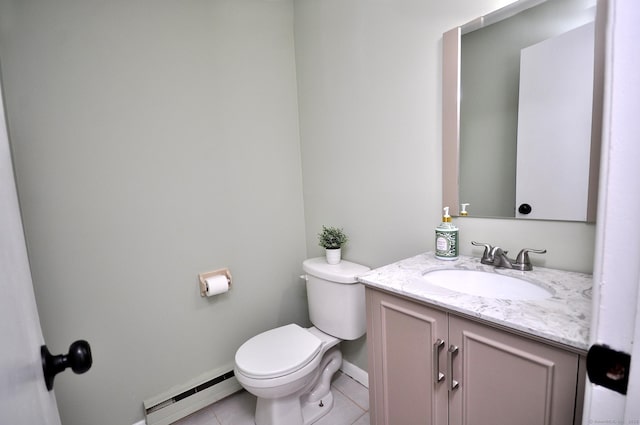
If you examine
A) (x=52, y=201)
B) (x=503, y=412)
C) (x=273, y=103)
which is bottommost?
(x=503, y=412)

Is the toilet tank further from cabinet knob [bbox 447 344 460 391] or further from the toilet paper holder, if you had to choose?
cabinet knob [bbox 447 344 460 391]

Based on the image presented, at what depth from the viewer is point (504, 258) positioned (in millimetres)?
1048

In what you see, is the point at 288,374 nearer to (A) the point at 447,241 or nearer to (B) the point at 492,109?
(A) the point at 447,241

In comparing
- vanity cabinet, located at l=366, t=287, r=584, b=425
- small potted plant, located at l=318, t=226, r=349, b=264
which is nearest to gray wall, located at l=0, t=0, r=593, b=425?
small potted plant, located at l=318, t=226, r=349, b=264

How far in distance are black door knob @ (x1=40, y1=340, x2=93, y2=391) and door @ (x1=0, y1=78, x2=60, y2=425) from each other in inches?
0.8

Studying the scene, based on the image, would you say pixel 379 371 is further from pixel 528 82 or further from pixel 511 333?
pixel 528 82

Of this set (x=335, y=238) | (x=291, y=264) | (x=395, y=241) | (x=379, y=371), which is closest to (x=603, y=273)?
(x=379, y=371)

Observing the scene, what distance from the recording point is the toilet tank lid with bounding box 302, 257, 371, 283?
1.47 m

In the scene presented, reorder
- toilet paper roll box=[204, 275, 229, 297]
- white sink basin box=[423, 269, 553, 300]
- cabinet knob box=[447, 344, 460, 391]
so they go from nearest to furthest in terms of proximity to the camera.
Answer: cabinet knob box=[447, 344, 460, 391], white sink basin box=[423, 269, 553, 300], toilet paper roll box=[204, 275, 229, 297]

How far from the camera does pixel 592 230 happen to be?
3.01ft

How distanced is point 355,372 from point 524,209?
4.47ft

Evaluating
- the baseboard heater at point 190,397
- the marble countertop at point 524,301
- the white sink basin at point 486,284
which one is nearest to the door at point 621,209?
the marble countertop at point 524,301

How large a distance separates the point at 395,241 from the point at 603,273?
112 cm

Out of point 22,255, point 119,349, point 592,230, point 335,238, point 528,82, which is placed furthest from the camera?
point 335,238
